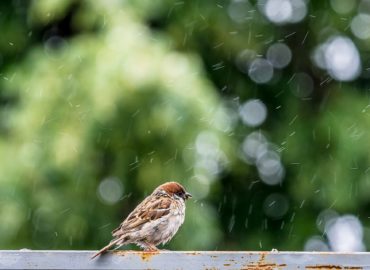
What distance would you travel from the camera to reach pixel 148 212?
456 centimetres

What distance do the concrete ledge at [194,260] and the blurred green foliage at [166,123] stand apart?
3.09 metres

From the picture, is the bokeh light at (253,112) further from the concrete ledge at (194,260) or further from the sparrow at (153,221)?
the concrete ledge at (194,260)

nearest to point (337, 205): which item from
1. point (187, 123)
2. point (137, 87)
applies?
point (187, 123)

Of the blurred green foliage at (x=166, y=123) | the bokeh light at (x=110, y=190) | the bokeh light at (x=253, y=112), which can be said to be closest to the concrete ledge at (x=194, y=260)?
the blurred green foliage at (x=166, y=123)

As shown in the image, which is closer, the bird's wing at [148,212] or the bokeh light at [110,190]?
the bird's wing at [148,212]

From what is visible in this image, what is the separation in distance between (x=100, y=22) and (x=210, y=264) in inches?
156

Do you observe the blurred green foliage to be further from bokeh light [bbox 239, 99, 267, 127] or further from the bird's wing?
the bird's wing

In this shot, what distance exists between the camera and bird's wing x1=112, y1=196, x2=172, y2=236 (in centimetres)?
437

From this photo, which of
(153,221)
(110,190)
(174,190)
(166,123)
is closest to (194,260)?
(153,221)

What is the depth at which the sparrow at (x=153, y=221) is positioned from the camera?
4.37 meters

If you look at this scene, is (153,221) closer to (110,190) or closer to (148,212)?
(148,212)

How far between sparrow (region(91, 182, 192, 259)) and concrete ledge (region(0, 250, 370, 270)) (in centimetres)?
174

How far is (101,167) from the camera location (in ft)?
20.7

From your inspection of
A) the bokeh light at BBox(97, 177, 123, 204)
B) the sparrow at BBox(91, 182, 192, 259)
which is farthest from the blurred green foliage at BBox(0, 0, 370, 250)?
the sparrow at BBox(91, 182, 192, 259)
